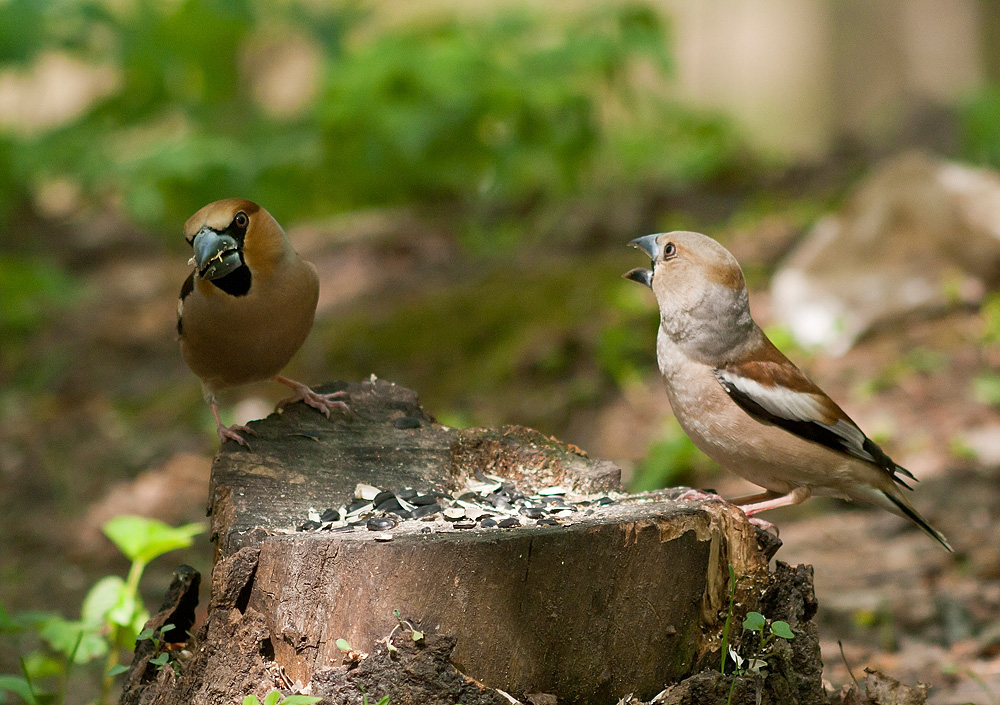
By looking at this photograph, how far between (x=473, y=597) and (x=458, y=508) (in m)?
0.57

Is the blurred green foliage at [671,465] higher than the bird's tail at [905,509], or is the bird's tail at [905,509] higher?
the bird's tail at [905,509]

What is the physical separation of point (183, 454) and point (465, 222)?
4092mm

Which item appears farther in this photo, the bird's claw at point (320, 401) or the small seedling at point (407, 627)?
the bird's claw at point (320, 401)

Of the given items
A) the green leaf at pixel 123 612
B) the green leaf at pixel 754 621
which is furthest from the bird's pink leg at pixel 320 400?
the green leaf at pixel 754 621

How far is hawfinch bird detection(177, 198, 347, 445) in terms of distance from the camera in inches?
128

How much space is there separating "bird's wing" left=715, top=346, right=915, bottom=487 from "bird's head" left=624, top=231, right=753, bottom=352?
0.17 m

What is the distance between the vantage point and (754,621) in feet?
9.00

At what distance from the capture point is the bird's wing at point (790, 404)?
10.9 ft

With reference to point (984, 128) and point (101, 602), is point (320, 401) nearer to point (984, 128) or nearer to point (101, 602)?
point (101, 602)

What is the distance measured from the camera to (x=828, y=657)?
4195mm

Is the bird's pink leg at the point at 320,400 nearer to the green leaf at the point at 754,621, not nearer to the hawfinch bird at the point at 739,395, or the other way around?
the hawfinch bird at the point at 739,395

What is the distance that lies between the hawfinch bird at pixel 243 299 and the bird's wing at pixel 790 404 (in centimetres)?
147

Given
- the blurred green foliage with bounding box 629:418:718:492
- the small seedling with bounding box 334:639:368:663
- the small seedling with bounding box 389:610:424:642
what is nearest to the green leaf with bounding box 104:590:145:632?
the small seedling with bounding box 334:639:368:663

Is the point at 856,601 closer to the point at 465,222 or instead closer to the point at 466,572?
the point at 466,572
